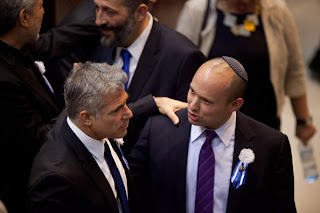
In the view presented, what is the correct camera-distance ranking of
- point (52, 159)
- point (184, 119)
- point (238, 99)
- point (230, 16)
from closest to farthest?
1. point (52, 159)
2. point (238, 99)
3. point (184, 119)
4. point (230, 16)

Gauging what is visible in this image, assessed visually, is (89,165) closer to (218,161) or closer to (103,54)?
(218,161)

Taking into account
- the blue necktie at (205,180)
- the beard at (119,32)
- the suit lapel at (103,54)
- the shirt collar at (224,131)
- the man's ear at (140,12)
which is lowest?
the blue necktie at (205,180)

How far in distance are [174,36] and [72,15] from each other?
0.91 m

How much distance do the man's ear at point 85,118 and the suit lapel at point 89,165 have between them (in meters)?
0.08

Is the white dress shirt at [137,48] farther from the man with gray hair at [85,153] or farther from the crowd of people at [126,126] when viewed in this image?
the man with gray hair at [85,153]

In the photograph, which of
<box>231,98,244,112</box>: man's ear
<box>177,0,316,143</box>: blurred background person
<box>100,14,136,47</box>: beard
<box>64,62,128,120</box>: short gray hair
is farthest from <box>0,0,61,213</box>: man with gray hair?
<box>177,0,316,143</box>: blurred background person

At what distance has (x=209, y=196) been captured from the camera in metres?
2.44

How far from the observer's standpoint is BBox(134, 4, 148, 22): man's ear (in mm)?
3145

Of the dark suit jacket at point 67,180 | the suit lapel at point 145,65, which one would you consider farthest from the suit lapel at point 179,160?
the suit lapel at point 145,65

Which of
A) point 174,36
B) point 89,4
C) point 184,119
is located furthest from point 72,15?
point 184,119

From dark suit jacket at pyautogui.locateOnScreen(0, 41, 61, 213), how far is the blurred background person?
1.49 meters

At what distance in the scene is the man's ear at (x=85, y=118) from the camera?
219 centimetres

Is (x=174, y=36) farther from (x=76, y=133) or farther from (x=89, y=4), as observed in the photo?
(x=76, y=133)

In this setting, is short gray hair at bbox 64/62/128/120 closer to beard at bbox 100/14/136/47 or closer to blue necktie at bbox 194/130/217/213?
blue necktie at bbox 194/130/217/213
